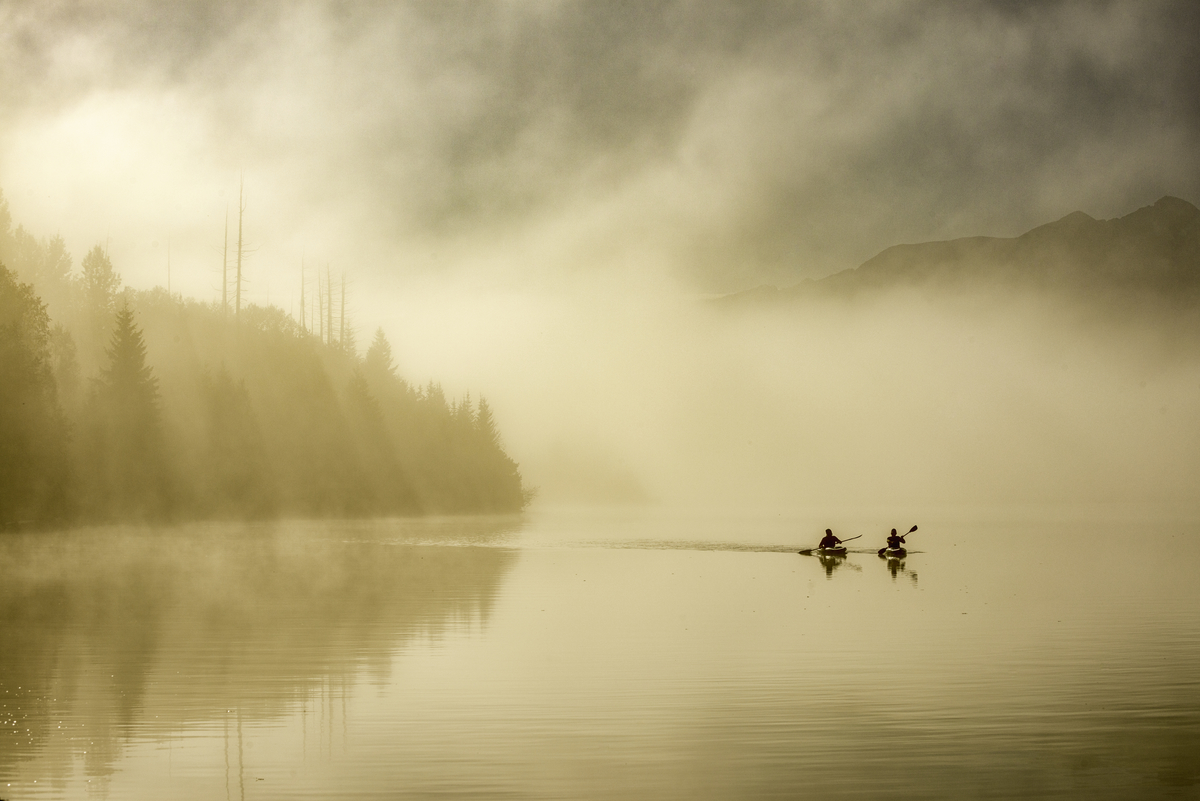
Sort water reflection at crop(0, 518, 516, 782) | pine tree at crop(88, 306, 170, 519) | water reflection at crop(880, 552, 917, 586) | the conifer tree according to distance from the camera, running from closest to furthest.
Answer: water reflection at crop(0, 518, 516, 782) < water reflection at crop(880, 552, 917, 586) < the conifer tree < pine tree at crop(88, 306, 170, 519)

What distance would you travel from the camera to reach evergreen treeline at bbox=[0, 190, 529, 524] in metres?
76.3

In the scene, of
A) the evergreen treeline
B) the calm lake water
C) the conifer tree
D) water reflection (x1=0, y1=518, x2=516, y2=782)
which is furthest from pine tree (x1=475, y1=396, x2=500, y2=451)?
the calm lake water

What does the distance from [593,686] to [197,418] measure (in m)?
94.3

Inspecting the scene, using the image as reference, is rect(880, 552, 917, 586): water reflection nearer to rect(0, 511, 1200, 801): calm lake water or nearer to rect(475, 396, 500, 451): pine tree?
rect(0, 511, 1200, 801): calm lake water

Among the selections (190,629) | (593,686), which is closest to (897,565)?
(190,629)

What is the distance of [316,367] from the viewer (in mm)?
142875

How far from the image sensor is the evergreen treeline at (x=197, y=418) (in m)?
76.3

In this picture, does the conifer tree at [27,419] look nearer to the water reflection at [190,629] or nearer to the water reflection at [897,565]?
the water reflection at [190,629]

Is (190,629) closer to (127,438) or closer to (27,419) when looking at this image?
(27,419)

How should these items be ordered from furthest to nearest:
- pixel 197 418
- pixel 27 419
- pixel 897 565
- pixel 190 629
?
pixel 197 418 < pixel 27 419 < pixel 897 565 < pixel 190 629

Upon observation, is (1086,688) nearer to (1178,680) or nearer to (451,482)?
(1178,680)

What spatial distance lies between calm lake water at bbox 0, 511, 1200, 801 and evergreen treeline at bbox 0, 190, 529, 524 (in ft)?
89.6

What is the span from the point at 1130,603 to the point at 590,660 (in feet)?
79.7

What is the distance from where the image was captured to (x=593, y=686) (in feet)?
79.4
